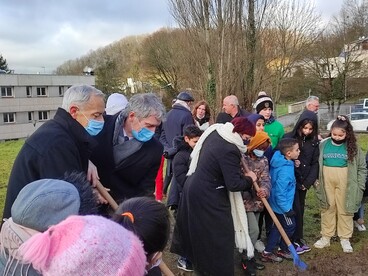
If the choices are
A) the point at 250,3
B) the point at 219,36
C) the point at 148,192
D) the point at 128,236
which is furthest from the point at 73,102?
the point at 250,3

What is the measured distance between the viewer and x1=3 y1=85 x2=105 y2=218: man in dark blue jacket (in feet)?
7.14

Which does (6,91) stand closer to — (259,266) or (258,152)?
(258,152)

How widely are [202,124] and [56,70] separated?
5839cm

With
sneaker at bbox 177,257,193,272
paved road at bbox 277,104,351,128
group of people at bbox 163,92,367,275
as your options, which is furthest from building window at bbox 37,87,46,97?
sneaker at bbox 177,257,193,272

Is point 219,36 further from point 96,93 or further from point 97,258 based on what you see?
point 97,258

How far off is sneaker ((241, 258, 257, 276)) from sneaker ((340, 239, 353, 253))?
118 cm

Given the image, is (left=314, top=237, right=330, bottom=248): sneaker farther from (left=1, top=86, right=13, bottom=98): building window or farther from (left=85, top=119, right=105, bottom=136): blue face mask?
(left=1, top=86, right=13, bottom=98): building window

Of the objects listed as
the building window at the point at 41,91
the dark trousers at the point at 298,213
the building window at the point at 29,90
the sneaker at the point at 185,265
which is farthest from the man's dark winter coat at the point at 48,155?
the building window at the point at 41,91

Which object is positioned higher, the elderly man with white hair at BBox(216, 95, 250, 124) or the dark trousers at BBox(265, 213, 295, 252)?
the elderly man with white hair at BBox(216, 95, 250, 124)

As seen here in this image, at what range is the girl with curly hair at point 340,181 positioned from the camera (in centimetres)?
450

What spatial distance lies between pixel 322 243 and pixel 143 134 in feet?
9.48

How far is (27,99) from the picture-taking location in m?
42.8

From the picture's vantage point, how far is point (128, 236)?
1333mm

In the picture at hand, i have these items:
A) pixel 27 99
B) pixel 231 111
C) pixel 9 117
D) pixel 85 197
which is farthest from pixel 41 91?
pixel 85 197
